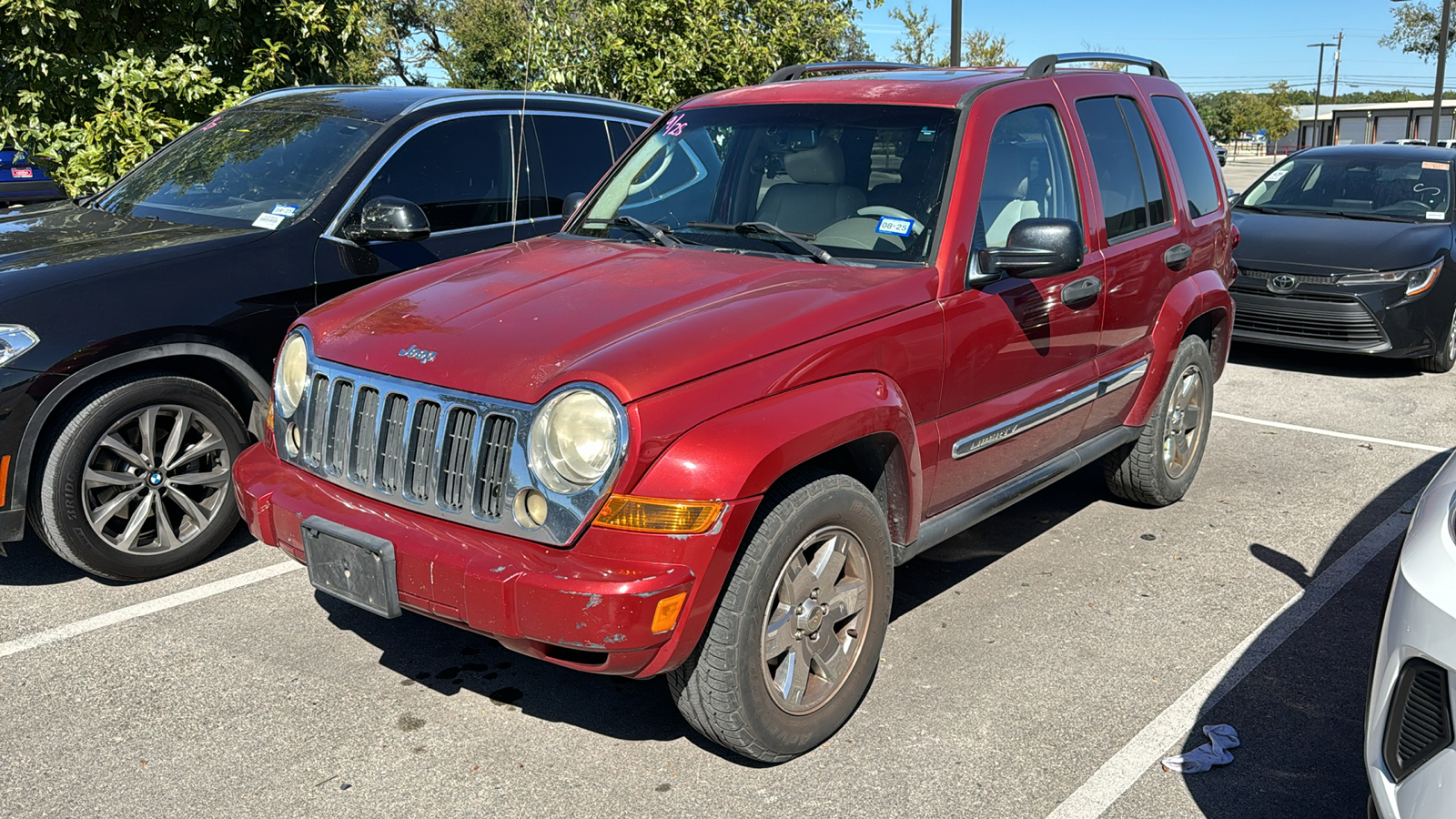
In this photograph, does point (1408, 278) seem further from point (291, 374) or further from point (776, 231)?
point (291, 374)

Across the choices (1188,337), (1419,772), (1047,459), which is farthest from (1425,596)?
(1188,337)

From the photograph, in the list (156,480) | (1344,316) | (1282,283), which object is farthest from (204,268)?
(1344,316)

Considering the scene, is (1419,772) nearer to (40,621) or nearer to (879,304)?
A: (879,304)

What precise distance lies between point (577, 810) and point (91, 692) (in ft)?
5.70

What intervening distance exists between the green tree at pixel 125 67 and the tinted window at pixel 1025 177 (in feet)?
19.8

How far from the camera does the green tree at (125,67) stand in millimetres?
8062

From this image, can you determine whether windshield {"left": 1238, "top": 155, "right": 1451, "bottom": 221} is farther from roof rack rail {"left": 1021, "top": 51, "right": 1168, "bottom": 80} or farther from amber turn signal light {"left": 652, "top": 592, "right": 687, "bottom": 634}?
amber turn signal light {"left": 652, "top": 592, "right": 687, "bottom": 634}

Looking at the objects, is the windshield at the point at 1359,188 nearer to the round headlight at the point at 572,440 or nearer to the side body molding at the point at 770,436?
the side body molding at the point at 770,436

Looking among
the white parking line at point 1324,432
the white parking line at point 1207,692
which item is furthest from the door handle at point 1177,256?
the white parking line at point 1324,432

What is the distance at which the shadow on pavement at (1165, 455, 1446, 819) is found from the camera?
323 centimetres

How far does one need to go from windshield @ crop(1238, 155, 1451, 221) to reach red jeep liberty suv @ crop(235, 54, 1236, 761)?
225 inches

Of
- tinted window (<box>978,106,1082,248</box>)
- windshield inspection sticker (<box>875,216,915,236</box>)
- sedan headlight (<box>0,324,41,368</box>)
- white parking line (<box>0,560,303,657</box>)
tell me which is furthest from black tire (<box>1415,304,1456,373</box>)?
sedan headlight (<box>0,324,41,368</box>)

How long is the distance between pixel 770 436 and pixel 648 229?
149 cm

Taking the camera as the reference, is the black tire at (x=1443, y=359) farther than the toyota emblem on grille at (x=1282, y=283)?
Yes
